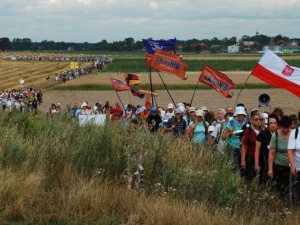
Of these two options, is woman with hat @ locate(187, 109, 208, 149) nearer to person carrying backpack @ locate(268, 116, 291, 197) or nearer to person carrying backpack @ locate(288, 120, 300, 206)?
person carrying backpack @ locate(268, 116, 291, 197)

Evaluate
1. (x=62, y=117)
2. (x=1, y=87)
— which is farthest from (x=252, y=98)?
(x=62, y=117)

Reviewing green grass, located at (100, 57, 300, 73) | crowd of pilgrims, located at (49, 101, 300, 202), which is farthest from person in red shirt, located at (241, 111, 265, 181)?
green grass, located at (100, 57, 300, 73)

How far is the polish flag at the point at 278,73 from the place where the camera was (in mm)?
11500

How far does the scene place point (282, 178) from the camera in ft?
27.4

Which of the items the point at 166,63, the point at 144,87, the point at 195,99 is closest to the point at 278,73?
the point at 166,63

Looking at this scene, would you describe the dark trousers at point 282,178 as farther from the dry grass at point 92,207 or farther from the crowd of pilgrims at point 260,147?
the dry grass at point 92,207

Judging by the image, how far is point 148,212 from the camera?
6.96 m

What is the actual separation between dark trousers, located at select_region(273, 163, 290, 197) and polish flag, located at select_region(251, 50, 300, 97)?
333 centimetres

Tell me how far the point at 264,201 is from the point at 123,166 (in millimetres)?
1896

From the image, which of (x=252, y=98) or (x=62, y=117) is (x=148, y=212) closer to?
(x=62, y=117)

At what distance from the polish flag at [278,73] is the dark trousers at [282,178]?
3.33 meters

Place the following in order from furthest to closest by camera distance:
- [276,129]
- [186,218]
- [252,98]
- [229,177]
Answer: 1. [252,98]
2. [276,129]
3. [229,177]
4. [186,218]

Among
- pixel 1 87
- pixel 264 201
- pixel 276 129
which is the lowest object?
pixel 1 87

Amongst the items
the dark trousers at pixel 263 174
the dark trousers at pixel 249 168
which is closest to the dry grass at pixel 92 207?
the dark trousers at pixel 263 174
